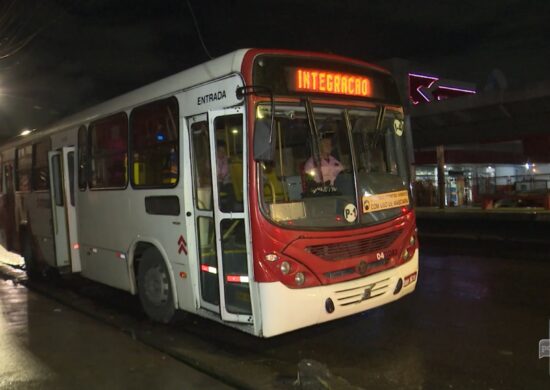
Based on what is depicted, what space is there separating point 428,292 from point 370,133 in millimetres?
3201

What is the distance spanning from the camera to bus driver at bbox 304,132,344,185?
17.9ft

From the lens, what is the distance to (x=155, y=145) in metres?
6.45

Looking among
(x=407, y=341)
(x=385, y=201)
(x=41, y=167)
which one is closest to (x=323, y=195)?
(x=385, y=201)

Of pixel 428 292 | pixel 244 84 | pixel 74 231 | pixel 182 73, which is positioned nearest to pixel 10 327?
pixel 74 231

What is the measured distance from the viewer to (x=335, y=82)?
5.64 metres

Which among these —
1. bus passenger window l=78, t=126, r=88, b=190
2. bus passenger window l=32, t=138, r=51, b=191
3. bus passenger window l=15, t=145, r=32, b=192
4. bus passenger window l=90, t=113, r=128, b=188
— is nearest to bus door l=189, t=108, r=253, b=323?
bus passenger window l=90, t=113, r=128, b=188

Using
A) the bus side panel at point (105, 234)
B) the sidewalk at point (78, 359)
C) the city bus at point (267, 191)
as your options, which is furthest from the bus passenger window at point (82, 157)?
the sidewalk at point (78, 359)

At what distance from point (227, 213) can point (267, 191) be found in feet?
1.62

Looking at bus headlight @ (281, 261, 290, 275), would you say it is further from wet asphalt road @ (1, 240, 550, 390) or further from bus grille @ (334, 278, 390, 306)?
wet asphalt road @ (1, 240, 550, 390)

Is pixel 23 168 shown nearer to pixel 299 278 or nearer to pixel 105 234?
pixel 105 234

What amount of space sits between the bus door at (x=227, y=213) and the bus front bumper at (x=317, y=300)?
0.29 meters

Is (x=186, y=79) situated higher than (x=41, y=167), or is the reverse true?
(x=186, y=79)

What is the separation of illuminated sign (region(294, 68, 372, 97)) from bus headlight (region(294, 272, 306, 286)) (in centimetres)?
185

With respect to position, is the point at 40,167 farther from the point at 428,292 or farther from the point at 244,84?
the point at 428,292
